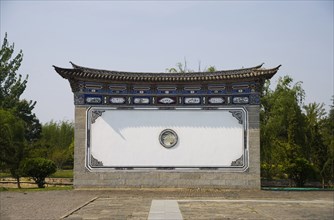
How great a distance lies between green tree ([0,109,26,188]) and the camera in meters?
19.6

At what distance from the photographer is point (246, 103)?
17859 millimetres

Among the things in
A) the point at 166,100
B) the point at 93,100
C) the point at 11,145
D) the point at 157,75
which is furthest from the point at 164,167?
the point at 11,145

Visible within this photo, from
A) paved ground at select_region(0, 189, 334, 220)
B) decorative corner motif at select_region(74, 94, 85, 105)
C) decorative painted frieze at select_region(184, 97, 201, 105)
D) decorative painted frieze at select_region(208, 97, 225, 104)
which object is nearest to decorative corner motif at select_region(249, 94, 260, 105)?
decorative painted frieze at select_region(208, 97, 225, 104)

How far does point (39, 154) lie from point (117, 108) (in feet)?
23.5

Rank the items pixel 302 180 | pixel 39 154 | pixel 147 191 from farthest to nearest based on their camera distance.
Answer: pixel 39 154 < pixel 302 180 < pixel 147 191

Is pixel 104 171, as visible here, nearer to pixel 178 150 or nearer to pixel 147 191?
pixel 147 191

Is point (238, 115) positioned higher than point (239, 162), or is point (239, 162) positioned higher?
point (238, 115)

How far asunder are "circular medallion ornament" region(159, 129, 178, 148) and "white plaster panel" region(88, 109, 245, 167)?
138mm

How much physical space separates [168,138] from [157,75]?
291 centimetres

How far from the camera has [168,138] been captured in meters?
17.8

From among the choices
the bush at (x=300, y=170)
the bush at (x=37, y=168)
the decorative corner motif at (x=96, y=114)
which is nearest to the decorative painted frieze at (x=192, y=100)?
the decorative corner motif at (x=96, y=114)

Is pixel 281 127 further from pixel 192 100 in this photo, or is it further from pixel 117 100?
pixel 117 100

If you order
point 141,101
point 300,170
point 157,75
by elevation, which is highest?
point 157,75

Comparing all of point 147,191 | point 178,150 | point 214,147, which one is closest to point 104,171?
point 147,191
